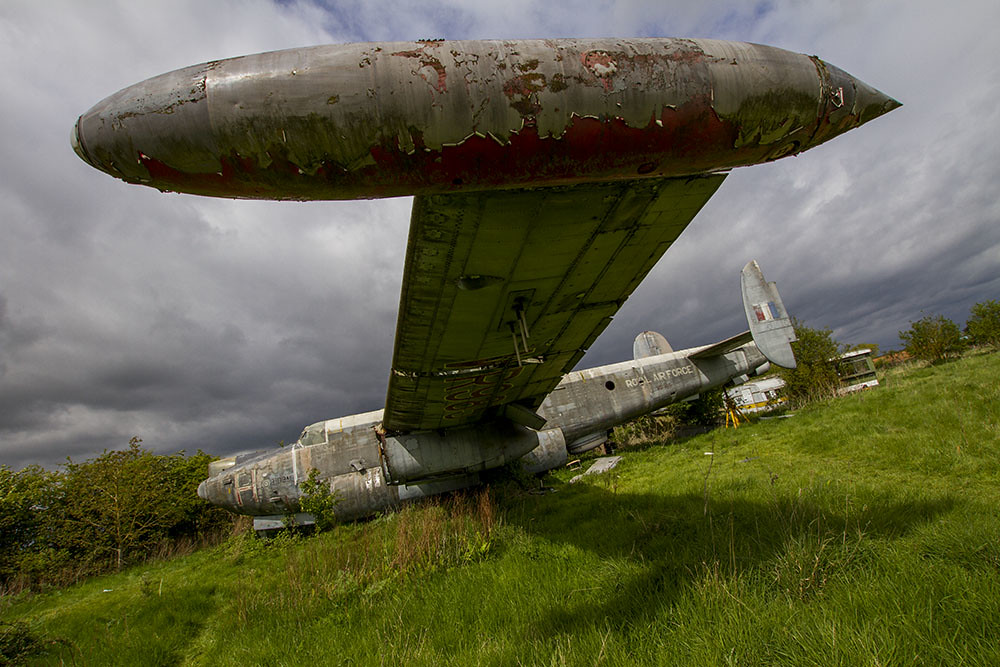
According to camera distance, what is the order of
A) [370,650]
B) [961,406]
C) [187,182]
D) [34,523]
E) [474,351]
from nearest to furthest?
[187,182] → [370,650] → [474,351] → [961,406] → [34,523]

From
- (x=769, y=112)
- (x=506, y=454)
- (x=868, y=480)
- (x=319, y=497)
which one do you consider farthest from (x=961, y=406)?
(x=319, y=497)

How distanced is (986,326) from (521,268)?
1503 inches

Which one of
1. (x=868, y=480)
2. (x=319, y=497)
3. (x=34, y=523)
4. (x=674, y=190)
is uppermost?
(x=674, y=190)

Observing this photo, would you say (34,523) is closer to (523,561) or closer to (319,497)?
(319,497)

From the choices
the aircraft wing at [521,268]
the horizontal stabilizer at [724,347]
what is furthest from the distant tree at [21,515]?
the horizontal stabilizer at [724,347]

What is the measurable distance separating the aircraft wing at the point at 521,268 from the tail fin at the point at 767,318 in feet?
31.9

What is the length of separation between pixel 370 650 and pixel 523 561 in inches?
99.4

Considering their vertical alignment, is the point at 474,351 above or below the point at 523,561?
above

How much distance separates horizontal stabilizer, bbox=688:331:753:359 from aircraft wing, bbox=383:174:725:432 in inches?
488

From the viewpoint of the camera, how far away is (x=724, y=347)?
16953 millimetres

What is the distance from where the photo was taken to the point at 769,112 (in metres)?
1.95

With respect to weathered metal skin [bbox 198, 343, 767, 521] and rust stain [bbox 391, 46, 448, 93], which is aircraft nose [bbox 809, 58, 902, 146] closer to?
rust stain [bbox 391, 46, 448, 93]

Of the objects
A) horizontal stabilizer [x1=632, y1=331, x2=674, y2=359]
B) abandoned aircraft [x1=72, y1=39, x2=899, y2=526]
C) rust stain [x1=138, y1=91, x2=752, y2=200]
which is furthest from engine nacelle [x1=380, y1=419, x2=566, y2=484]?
horizontal stabilizer [x1=632, y1=331, x2=674, y2=359]

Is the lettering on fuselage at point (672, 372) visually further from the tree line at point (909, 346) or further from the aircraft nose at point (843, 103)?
the aircraft nose at point (843, 103)
